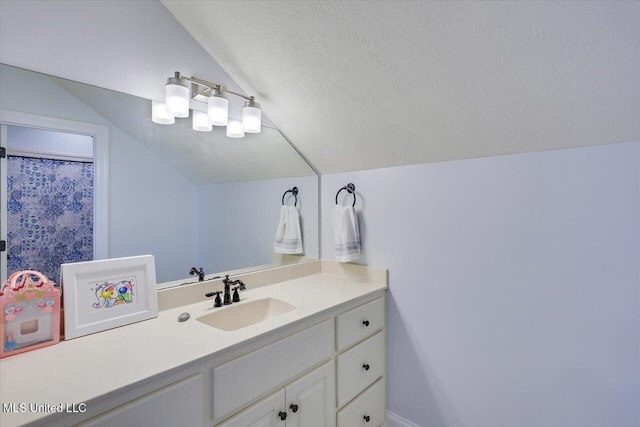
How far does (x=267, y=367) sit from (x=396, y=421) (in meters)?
1.05

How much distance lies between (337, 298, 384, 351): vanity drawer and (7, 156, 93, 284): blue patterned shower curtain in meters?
1.15

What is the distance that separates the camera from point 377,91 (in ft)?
4.50

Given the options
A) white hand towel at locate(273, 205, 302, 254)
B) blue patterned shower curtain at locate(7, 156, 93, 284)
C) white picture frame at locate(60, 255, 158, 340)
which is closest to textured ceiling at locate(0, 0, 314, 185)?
blue patterned shower curtain at locate(7, 156, 93, 284)

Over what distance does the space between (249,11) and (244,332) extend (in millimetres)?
1284

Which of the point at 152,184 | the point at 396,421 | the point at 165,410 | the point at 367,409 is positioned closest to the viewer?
the point at 165,410

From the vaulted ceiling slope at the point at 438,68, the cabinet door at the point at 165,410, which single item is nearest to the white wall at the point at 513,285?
the vaulted ceiling slope at the point at 438,68

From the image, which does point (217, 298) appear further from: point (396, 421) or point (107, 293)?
point (396, 421)

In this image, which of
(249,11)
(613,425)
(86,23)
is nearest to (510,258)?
(613,425)

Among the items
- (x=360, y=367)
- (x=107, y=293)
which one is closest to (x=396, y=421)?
(x=360, y=367)

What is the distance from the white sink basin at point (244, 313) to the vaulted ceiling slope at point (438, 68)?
970 millimetres

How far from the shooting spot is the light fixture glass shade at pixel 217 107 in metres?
1.58

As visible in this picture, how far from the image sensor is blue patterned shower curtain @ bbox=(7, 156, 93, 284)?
1104 millimetres

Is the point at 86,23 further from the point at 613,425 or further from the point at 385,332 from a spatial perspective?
the point at 613,425

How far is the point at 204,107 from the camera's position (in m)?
1.63
